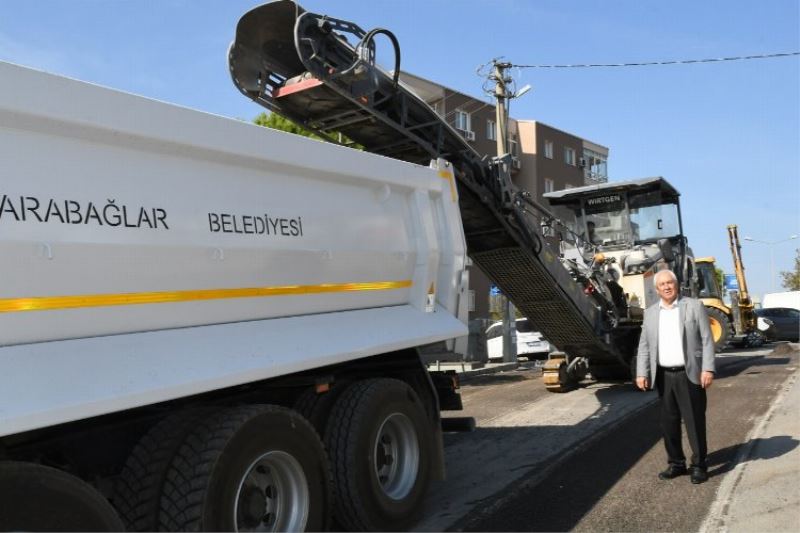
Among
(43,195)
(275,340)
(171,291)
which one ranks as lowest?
(275,340)

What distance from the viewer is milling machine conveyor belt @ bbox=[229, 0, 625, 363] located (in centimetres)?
570

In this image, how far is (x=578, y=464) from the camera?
20.0 ft

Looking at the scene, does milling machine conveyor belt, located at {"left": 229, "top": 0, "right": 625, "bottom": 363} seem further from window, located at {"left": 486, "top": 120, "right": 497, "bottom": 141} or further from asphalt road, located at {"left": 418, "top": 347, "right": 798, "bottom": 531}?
window, located at {"left": 486, "top": 120, "right": 497, "bottom": 141}

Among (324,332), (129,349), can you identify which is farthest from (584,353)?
(129,349)

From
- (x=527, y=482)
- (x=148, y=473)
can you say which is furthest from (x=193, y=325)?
(x=527, y=482)

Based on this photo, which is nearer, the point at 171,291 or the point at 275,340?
the point at 171,291

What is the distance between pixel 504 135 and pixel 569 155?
30111 mm

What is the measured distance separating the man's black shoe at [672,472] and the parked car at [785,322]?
2336 centimetres

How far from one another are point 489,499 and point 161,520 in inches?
108

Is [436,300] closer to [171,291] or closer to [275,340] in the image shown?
[275,340]

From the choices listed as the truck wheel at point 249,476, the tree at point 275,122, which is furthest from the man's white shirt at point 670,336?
the tree at point 275,122

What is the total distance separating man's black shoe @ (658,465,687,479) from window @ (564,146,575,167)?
4087 cm

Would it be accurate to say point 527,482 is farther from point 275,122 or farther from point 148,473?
point 275,122

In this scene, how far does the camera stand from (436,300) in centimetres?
530
